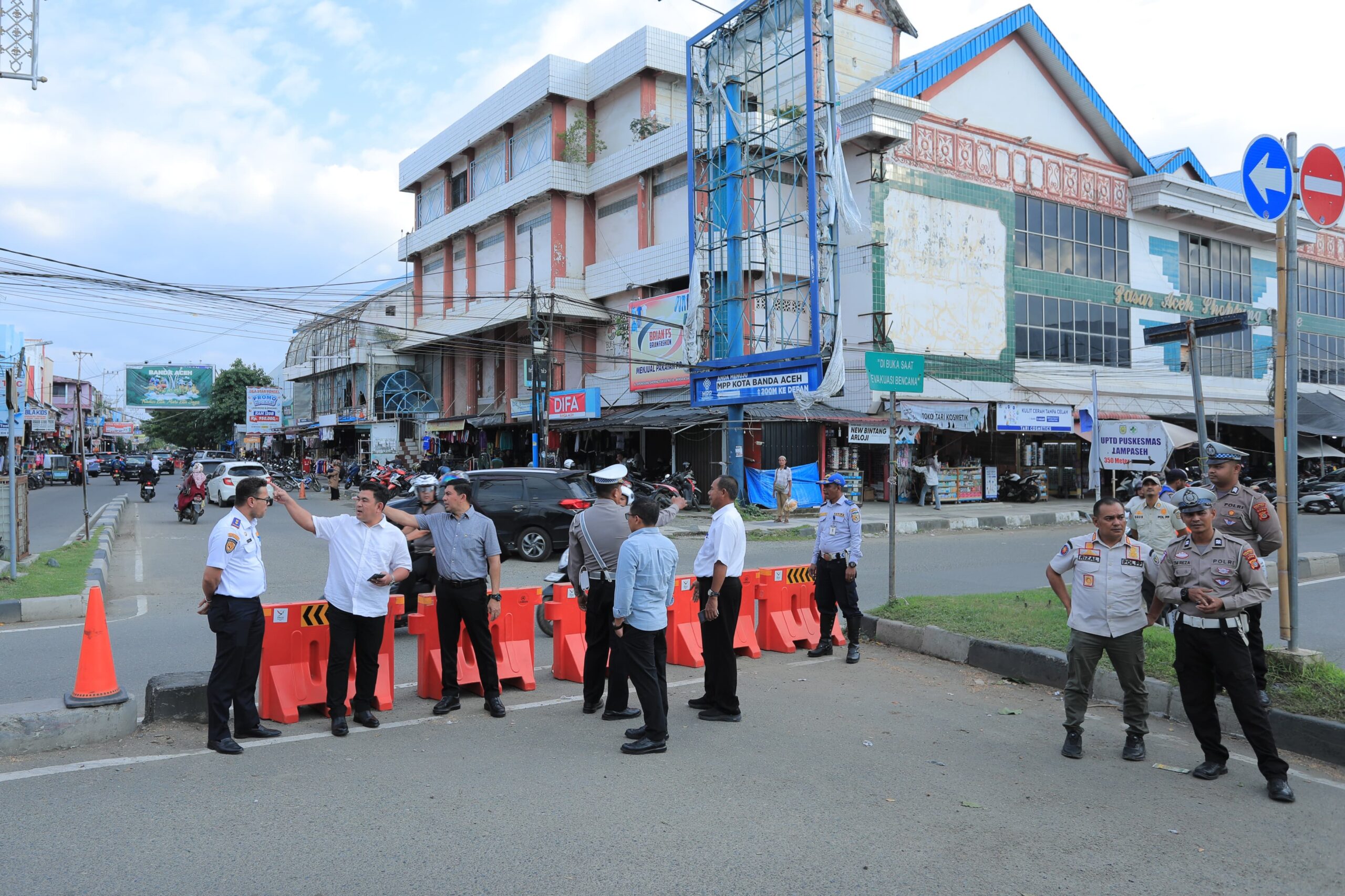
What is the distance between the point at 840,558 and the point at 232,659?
198 inches

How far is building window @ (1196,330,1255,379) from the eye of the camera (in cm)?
3862

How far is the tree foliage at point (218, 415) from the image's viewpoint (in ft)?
257

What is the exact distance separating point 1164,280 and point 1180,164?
4.89 metres

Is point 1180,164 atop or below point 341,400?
atop

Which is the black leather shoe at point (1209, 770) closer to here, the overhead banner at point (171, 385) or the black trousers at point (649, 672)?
the black trousers at point (649, 672)

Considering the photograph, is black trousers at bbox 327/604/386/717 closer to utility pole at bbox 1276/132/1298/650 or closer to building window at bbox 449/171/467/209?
utility pole at bbox 1276/132/1298/650

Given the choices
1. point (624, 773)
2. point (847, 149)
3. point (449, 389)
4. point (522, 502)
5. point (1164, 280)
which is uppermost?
point (847, 149)

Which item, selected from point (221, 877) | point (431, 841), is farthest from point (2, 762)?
point (431, 841)

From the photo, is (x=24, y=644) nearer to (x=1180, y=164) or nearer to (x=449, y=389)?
(x=449, y=389)

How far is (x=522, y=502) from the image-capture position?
15422mm

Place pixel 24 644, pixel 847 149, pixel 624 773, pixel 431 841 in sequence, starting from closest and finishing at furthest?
1. pixel 431 841
2. pixel 624 773
3. pixel 24 644
4. pixel 847 149

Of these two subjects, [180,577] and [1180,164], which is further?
[1180,164]

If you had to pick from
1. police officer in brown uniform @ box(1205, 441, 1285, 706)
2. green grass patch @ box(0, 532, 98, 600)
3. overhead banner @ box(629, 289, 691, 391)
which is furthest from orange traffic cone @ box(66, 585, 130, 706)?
overhead banner @ box(629, 289, 691, 391)

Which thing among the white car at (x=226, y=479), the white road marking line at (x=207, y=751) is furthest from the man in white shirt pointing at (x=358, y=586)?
the white car at (x=226, y=479)
